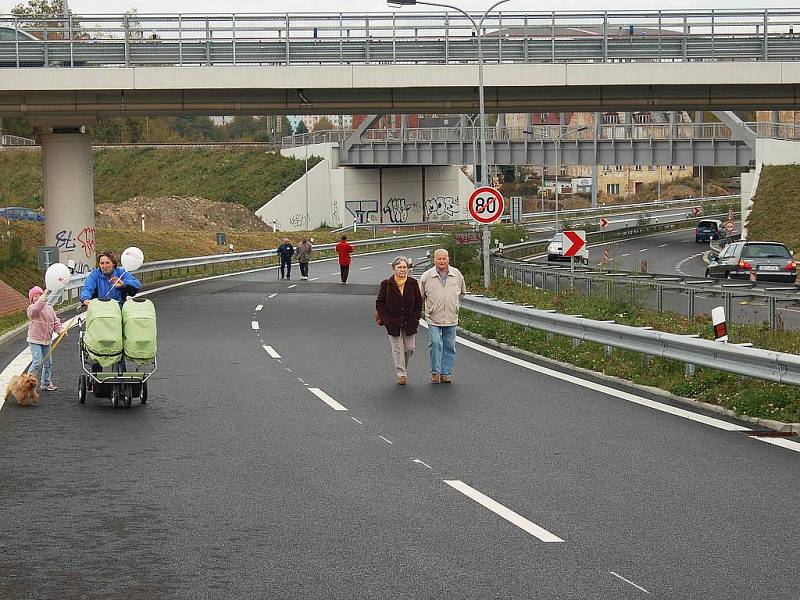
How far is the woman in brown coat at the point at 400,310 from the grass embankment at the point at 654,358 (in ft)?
9.09

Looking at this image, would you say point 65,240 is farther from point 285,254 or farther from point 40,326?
point 40,326

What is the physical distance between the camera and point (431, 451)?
1098 cm

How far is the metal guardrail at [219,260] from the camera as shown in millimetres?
34000

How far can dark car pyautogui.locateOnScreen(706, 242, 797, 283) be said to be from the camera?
39562 mm

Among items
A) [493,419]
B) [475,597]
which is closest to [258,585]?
[475,597]

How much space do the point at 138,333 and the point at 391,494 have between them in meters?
5.09

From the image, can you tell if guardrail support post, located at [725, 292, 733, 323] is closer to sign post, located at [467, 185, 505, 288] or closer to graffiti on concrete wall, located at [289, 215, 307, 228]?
sign post, located at [467, 185, 505, 288]

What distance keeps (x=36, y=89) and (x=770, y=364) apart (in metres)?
27.3

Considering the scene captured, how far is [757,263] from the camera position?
3991cm

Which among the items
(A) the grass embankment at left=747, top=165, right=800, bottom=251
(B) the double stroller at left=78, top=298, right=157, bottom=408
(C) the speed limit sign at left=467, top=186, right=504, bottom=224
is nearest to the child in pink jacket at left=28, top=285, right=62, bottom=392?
(B) the double stroller at left=78, top=298, right=157, bottom=408

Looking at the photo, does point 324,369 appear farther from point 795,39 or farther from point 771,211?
point 771,211

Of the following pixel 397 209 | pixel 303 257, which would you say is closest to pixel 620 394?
pixel 303 257

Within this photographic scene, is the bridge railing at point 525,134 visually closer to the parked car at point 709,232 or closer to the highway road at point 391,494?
the parked car at point 709,232

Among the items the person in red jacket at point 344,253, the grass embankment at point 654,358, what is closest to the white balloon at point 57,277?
the grass embankment at point 654,358
